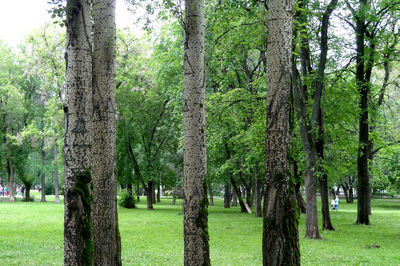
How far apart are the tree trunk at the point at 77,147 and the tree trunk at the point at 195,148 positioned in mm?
1706

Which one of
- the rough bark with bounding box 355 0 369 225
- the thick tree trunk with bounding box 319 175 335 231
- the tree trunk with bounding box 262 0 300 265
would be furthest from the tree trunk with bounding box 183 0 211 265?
the rough bark with bounding box 355 0 369 225

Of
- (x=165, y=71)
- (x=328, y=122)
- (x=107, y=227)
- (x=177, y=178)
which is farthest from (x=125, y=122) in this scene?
(x=107, y=227)

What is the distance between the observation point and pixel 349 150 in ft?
74.0

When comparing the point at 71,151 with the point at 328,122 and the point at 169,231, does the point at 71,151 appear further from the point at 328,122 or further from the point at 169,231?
the point at 328,122

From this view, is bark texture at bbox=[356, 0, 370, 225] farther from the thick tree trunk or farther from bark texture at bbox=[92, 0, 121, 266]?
bark texture at bbox=[92, 0, 121, 266]

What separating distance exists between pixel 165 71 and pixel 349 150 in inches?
518

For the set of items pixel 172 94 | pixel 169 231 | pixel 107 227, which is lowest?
pixel 169 231

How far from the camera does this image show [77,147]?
18.6 ft

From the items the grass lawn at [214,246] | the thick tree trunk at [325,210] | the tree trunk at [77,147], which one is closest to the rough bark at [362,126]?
the grass lawn at [214,246]

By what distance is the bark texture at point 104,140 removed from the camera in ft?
23.3

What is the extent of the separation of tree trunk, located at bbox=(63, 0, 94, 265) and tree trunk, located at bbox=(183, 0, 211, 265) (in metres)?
1.71

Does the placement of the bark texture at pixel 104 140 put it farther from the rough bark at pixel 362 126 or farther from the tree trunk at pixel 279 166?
the rough bark at pixel 362 126

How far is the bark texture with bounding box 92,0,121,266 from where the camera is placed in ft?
23.3

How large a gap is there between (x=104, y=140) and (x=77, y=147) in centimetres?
151
